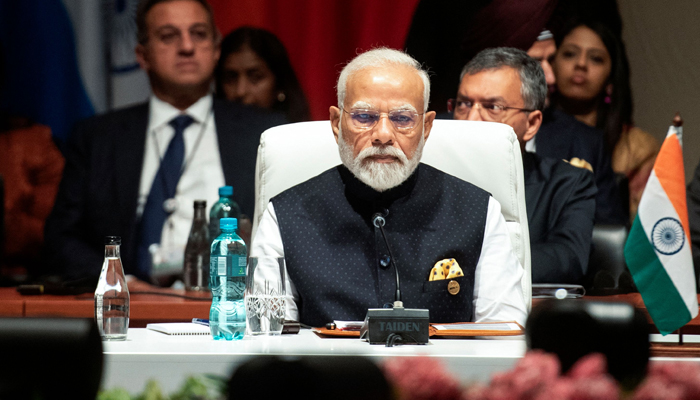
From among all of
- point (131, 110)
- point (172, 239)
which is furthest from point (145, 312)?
point (131, 110)

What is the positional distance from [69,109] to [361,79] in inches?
81.0

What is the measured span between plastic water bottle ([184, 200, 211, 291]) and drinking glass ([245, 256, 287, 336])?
1.23 m

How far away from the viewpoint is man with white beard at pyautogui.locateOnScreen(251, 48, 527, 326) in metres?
1.86

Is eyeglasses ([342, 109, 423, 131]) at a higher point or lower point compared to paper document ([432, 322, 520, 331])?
higher

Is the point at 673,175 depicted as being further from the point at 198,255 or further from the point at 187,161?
the point at 187,161

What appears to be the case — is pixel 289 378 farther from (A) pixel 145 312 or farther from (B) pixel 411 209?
(A) pixel 145 312

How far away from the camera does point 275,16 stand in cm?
366

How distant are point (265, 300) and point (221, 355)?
399 millimetres

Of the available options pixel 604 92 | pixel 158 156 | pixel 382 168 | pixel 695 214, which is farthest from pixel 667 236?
pixel 158 156

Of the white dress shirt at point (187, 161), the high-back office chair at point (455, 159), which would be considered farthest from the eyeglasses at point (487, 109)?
the white dress shirt at point (187, 161)

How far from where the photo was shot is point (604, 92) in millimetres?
3584

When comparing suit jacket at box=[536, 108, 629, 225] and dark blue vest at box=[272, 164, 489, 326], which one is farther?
suit jacket at box=[536, 108, 629, 225]

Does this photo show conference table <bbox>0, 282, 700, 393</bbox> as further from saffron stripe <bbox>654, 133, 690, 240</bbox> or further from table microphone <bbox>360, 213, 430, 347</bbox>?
saffron stripe <bbox>654, 133, 690, 240</bbox>

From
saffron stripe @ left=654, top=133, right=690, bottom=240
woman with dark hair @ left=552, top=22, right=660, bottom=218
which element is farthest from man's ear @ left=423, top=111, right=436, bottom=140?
woman with dark hair @ left=552, top=22, right=660, bottom=218
